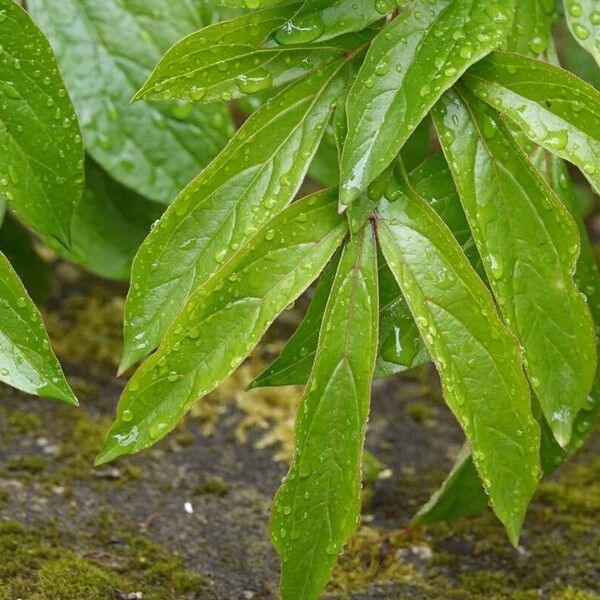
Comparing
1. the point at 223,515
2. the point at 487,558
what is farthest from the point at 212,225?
the point at 487,558

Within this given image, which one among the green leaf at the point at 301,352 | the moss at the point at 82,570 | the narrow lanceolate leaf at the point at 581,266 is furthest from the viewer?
the narrow lanceolate leaf at the point at 581,266

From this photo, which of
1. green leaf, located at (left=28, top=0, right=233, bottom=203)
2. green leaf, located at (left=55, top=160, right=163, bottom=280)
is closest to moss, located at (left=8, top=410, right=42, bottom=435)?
green leaf, located at (left=55, top=160, right=163, bottom=280)

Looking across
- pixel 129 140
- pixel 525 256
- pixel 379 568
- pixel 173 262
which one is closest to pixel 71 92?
pixel 129 140

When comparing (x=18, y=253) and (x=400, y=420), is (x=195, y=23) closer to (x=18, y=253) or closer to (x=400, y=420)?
(x=18, y=253)

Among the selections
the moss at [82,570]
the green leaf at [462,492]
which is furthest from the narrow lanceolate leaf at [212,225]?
the green leaf at [462,492]

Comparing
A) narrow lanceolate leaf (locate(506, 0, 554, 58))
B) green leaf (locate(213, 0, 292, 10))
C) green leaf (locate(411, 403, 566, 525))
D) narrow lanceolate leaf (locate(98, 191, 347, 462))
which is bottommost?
green leaf (locate(411, 403, 566, 525))

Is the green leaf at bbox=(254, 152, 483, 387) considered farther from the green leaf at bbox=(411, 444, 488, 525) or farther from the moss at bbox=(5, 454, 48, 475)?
the moss at bbox=(5, 454, 48, 475)

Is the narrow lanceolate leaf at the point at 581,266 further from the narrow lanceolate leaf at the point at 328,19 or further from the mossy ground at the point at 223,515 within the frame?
Answer: the narrow lanceolate leaf at the point at 328,19
